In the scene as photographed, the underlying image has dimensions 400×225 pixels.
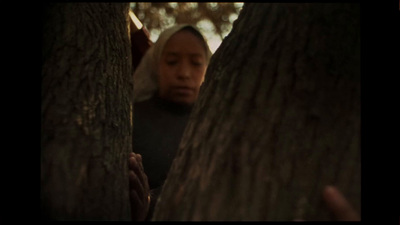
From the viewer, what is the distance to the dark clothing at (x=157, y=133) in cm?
234

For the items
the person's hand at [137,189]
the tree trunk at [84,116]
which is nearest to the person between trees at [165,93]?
the person's hand at [137,189]

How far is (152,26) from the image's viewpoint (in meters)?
5.99

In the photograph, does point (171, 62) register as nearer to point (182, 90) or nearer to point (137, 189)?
point (182, 90)

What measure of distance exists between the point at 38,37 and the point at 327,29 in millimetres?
866

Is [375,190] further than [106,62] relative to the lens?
No

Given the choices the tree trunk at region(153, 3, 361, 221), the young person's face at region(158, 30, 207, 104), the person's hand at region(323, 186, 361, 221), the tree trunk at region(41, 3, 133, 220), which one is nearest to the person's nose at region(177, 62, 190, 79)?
the young person's face at region(158, 30, 207, 104)

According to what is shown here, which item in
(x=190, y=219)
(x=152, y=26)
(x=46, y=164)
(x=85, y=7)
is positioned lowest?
(x=190, y=219)

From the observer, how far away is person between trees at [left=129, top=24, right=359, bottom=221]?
8.07 ft

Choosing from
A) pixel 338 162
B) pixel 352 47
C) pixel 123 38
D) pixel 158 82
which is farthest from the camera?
pixel 158 82

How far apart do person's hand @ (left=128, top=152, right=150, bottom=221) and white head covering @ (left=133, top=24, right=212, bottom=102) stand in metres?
1.65

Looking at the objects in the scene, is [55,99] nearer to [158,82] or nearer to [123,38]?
[123,38]

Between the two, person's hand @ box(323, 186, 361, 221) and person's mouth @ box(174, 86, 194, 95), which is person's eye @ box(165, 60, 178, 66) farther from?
person's hand @ box(323, 186, 361, 221)

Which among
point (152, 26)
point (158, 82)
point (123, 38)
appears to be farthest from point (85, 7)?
point (152, 26)

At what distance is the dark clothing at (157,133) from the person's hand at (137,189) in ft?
1.80
